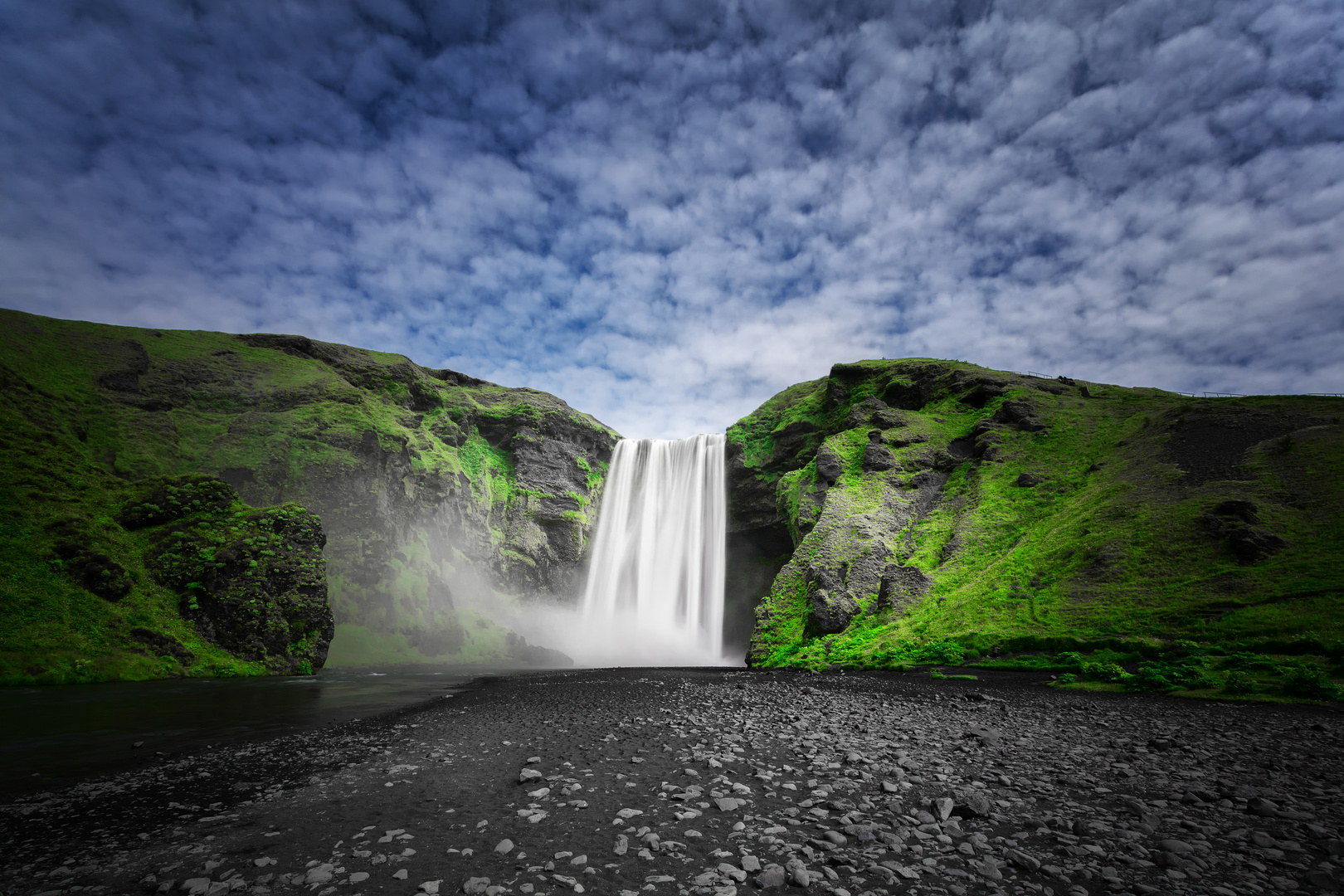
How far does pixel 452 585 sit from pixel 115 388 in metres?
34.3

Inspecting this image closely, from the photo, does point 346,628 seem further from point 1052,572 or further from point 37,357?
point 1052,572

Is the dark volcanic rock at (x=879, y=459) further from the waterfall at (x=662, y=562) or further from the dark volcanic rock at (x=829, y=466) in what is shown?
the waterfall at (x=662, y=562)

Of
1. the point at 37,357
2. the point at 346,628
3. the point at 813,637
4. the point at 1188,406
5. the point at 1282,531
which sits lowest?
the point at 346,628

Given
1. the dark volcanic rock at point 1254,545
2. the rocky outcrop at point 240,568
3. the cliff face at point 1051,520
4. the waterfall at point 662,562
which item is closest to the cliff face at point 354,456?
the rocky outcrop at point 240,568

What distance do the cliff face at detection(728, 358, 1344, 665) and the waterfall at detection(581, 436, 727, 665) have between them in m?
14.4

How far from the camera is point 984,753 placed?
7863 millimetres

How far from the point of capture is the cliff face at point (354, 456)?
38.3 metres

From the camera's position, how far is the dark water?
884cm

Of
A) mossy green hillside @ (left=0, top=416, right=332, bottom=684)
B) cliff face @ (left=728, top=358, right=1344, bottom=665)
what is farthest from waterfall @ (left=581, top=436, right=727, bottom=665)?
mossy green hillside @ (left=0, top=416, right=332, bottom=684)

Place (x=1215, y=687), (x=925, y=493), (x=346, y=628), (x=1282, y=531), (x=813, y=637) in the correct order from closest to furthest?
(x=1215, y=687)
(x=1282, y=531)
(x=813, y=637)
(x=925, y=493)
(x=346, y=628)

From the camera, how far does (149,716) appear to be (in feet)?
42.8

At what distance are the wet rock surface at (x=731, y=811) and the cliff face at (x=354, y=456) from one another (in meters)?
26.7

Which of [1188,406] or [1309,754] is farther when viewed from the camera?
[1188,406]

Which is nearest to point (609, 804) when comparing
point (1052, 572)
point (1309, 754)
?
point (1309, 754)
